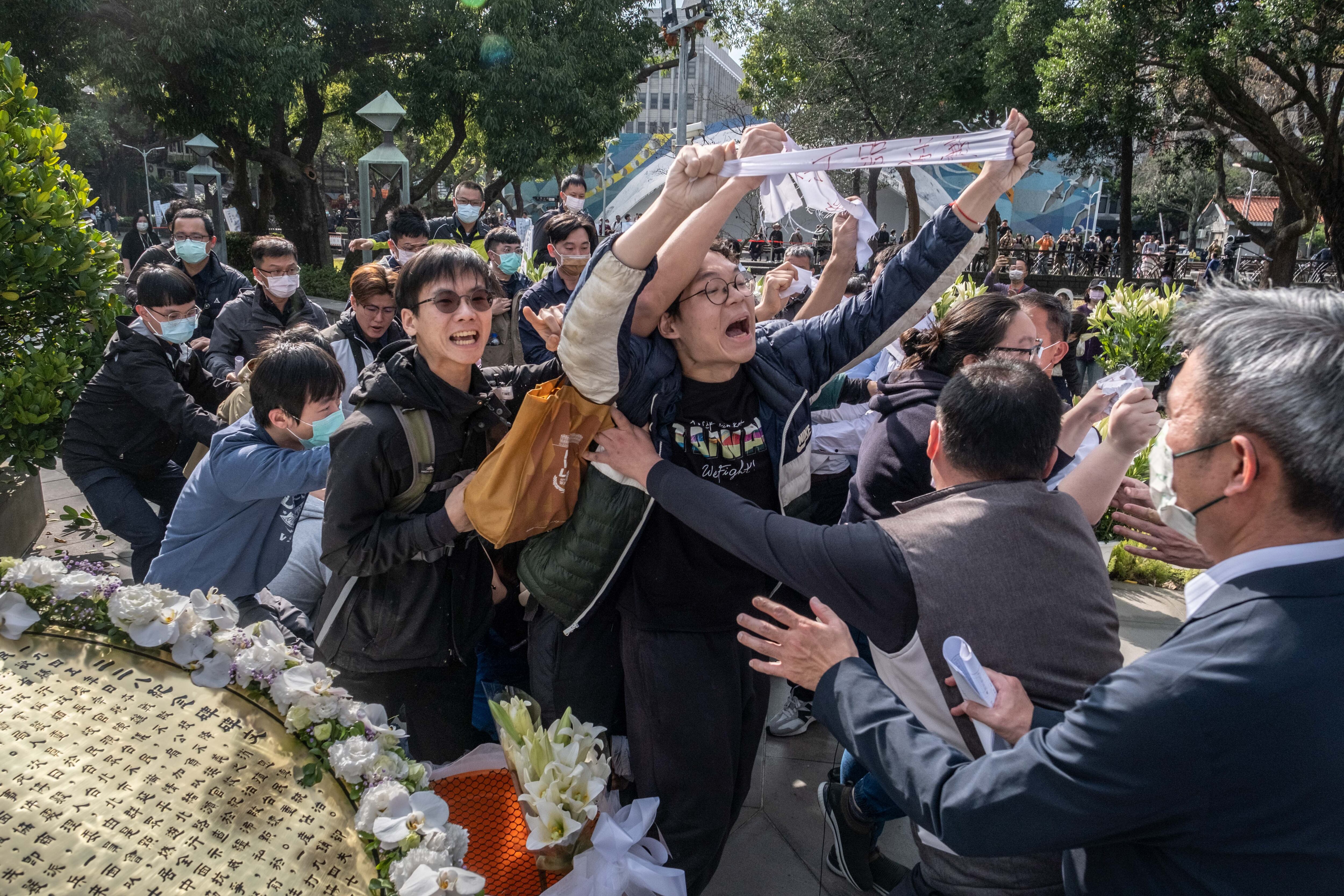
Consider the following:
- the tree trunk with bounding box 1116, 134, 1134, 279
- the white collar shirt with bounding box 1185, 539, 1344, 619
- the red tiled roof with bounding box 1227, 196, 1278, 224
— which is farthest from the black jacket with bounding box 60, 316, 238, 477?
the red tiled roof with bounding box 1227, 196, 1278, 224

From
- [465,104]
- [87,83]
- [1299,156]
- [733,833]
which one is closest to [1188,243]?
[1299,156]

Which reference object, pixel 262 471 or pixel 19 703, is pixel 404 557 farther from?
pixel 19 703

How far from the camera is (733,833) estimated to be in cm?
304

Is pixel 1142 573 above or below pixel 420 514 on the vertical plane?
below

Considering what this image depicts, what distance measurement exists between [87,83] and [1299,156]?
20106 millimetres

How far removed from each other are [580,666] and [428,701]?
0.47 m

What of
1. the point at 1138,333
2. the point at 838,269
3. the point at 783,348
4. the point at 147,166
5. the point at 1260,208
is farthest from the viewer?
the point at 1260,208

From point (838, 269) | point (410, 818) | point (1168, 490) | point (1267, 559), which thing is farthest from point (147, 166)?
point (1267, 559)

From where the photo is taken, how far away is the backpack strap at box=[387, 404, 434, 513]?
89.9 inches

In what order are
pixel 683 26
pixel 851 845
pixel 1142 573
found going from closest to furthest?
pixel 851 845
pixel 1142 573
pixel 683 26

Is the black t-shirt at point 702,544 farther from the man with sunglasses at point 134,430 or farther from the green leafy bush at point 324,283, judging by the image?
the green leafy bush at point 324,283

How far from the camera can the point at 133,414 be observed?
409cm

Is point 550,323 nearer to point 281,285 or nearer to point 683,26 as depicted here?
point 281,285

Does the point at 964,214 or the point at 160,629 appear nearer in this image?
the point at 160,629
